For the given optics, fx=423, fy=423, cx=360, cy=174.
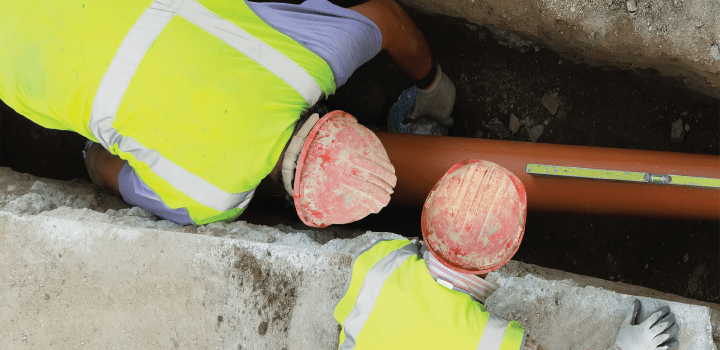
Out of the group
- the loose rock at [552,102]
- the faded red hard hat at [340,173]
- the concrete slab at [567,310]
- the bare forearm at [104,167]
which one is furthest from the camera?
the loose rock at [552,102]

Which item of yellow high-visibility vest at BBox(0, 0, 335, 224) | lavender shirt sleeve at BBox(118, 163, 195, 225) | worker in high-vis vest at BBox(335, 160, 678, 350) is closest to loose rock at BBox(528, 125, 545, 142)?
worker in high-vis vest at BBox(335, 160, 678, 350)

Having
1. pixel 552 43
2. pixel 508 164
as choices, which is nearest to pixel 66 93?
pixel 508 164

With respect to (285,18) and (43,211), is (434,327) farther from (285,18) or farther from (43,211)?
(43,211)

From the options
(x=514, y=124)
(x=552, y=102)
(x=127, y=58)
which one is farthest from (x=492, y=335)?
(x=552, y=102)

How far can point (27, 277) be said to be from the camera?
2.03 metres

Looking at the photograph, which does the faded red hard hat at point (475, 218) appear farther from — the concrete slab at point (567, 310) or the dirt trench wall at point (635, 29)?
the dirt trench wall at point (635, 29)

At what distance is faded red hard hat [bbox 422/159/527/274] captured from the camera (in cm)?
146

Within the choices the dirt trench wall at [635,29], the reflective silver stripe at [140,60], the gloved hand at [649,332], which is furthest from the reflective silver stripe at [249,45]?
the gloved hand at [649,332]

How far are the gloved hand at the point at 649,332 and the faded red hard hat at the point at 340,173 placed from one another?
3.82 feet

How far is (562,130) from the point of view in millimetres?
3070

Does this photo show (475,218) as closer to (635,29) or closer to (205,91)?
(205,91)

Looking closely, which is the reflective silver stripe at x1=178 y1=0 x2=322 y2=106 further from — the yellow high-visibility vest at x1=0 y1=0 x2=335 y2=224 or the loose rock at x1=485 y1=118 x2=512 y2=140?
the loose rock at x1=485 y1=118 x2=512 y2=140

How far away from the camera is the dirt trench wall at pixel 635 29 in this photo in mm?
2129

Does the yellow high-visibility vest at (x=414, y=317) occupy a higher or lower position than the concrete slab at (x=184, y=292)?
higher
